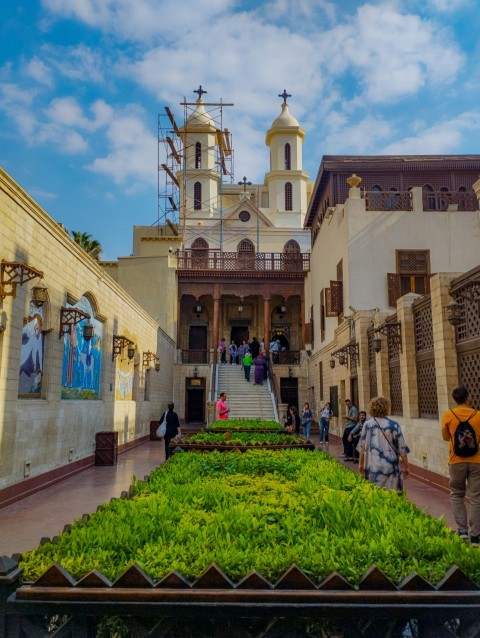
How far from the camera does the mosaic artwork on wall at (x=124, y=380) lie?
1587cm

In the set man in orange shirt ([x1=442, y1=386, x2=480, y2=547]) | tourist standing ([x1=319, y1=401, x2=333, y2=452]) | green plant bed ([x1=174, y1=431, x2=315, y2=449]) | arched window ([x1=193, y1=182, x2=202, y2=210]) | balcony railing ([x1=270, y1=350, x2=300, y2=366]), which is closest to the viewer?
man in orange shirt ([x1=442, y1=386, x2=480, y2=547])

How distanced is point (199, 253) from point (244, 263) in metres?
4.24

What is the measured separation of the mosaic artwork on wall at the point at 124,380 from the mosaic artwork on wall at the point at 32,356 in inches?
231

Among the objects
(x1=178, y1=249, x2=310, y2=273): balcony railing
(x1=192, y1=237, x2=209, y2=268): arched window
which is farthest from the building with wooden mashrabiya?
(x1=192, y1=237, x2=209, y2=268): arched window

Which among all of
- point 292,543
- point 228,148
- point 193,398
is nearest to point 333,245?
point 193,398

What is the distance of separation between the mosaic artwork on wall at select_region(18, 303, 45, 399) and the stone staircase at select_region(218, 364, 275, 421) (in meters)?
13.1

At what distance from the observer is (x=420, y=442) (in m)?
11.1

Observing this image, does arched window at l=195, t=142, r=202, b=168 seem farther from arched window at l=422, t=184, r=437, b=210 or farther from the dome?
arched window at l=422, t=184, r=437, b=210

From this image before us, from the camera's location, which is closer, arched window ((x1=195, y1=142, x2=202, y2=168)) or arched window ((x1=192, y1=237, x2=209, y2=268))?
arched window ((x1=192, y1=237, x2=209, y2=268))

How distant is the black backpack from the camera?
591 cm

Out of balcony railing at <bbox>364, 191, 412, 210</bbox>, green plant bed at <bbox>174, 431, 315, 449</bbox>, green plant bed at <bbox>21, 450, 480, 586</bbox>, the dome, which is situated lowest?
green plant bed at <bbox>21, 450, 480, 586</bbox>

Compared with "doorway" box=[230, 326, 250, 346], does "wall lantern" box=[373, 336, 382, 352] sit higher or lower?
lower

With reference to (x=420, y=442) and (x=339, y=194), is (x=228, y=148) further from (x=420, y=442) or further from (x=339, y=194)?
(x=420, y=442)

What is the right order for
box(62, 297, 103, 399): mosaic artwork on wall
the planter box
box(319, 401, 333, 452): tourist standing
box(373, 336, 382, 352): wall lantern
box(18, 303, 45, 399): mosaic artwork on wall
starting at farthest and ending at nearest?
box(319, 401, 333, 452): tourist standing
the planter box
box(373, 336, 382, 352): wall lantern
box(62, 297, 103, 399): mosaic artwork on wall
box(18, 303, 45, 399): mosaic artwork on wall
